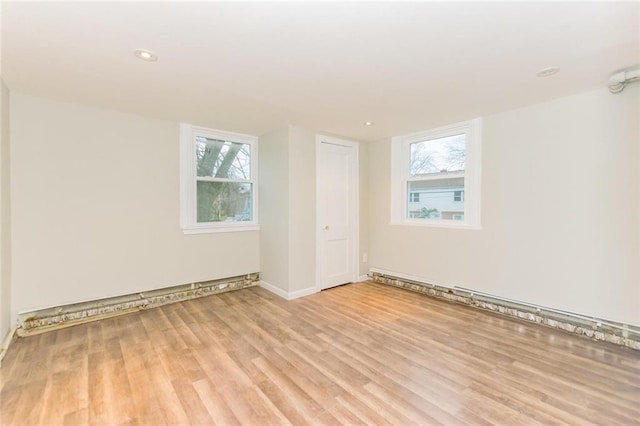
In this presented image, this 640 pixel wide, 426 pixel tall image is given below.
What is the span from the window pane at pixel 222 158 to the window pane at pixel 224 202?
0.48 ft

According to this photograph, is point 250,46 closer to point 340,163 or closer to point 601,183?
point 340,163

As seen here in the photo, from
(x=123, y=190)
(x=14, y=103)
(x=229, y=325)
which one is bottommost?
(x=229, y=325)

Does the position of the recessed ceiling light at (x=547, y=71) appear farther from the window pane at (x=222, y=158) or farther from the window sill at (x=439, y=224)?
the window pane at (x=222, y=158)

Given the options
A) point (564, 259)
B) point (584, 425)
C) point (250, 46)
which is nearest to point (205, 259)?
point (250, 46)

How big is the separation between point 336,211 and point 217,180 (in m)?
1.82

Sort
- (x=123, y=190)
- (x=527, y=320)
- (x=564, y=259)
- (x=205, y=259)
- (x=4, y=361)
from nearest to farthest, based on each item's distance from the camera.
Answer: (x=4, y=361)
(x=564, y=259)
(x=527, y=320)
(x=123, y=190)
(x=205, y=259)

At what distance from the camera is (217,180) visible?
4.12 meters

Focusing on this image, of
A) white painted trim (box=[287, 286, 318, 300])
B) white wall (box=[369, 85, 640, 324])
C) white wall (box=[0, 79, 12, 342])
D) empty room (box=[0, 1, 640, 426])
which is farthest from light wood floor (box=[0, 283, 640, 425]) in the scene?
white painted trim (box=[287, 286, 318, 300])

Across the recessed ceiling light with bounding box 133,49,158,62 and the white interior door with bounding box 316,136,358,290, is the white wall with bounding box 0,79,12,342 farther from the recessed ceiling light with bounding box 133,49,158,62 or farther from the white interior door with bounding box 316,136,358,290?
the white interior door with bounding box 316,136,358,290

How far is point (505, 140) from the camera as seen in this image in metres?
3.29

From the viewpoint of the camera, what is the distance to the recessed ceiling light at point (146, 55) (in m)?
2.00

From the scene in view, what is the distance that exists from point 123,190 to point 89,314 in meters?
1.41

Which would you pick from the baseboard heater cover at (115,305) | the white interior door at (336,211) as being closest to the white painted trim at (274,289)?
the baseboard heater cover at (115,305)

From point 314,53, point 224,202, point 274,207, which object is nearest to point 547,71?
point 314,53
